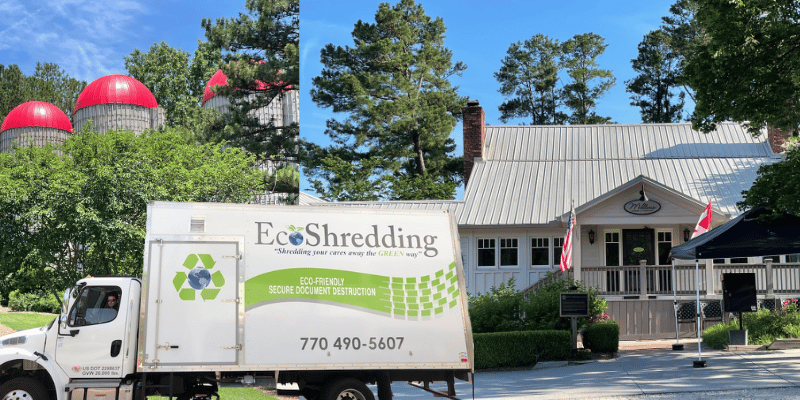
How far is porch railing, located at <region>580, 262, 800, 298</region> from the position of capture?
22.2 meters

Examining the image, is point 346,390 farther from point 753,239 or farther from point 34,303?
point 34,303

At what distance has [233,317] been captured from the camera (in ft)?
33.5

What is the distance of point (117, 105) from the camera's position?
48531 mm

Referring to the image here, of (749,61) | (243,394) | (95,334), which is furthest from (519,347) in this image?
(95,334)

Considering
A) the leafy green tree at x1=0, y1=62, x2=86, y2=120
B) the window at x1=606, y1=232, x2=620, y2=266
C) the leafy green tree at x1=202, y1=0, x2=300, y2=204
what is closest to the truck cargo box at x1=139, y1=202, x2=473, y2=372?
the window at x1=606, y1=232, x2=620, y2=266

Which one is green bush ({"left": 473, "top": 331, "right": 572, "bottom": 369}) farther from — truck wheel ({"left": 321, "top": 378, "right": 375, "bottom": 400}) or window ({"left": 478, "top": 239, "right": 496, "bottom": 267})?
window ({"left": 478, "top": 239, "right": 496, "bottom": 267})

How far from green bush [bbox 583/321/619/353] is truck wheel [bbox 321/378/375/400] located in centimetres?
888

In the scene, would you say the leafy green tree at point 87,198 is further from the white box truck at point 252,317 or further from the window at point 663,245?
the window at point 663,245

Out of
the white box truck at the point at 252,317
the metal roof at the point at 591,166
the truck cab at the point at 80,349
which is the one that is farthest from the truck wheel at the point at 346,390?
the metal roof at the point at 591,166

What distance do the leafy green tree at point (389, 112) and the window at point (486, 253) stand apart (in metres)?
17.0

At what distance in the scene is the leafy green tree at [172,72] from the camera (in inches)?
2152

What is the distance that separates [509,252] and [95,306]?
1733 centimetres

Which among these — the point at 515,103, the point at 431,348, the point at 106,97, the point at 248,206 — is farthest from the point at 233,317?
the point at 515,103

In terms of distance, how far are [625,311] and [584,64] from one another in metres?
34.3
